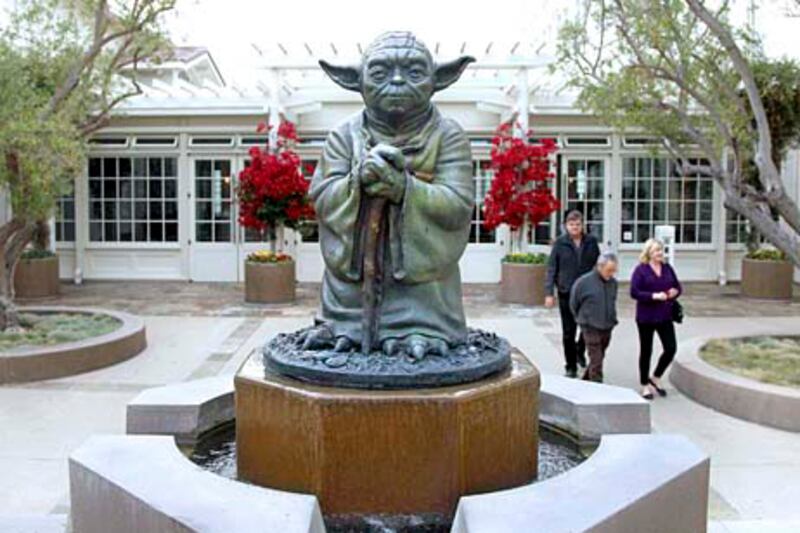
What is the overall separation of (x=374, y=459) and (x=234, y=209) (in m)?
11.9

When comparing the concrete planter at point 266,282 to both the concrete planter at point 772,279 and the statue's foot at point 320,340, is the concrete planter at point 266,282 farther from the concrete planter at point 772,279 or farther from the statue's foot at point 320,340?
the statue's foot at point 320,340

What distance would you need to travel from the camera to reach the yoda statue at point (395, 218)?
362cm

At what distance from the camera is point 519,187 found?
1230 cm

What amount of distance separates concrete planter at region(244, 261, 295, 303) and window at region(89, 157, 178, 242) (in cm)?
339

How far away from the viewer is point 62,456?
5.33 m

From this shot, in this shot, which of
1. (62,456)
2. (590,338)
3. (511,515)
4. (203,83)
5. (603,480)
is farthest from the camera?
(203,83)

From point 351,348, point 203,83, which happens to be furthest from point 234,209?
point 351,348

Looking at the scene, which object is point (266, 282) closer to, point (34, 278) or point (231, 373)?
point (34, 278)

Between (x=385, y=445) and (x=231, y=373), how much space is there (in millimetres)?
4686

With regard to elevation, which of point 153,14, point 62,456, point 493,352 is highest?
point 153,14

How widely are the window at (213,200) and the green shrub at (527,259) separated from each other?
17.4 ft

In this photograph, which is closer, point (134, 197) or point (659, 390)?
point (659, 390)

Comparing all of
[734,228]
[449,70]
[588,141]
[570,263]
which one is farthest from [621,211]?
[449,70]

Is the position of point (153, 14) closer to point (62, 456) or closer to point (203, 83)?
point (62, 456)
